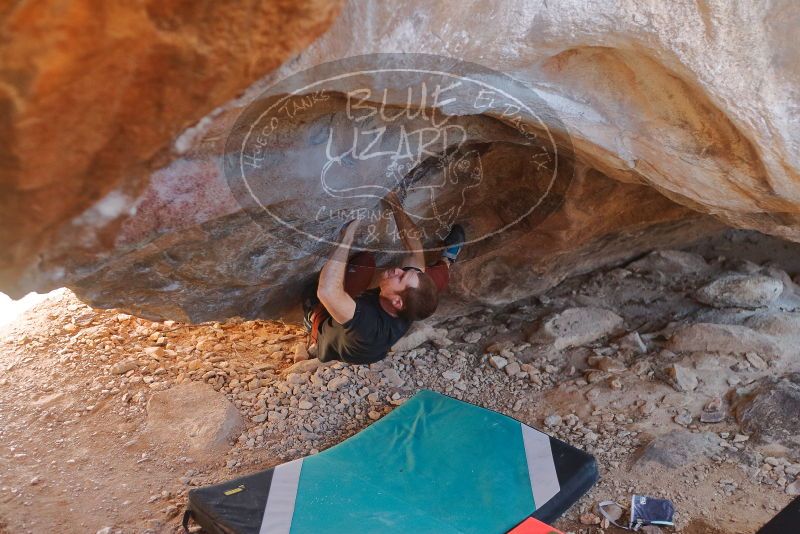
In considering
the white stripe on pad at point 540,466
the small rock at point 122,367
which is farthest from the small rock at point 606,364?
the small rock at point 122,367

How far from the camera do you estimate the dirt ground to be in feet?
8.91

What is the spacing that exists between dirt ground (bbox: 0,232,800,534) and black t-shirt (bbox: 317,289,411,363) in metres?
0.44

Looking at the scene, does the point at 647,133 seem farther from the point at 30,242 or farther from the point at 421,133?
the point at 30,242

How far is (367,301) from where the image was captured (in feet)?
9.34

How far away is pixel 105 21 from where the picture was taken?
3.67ft

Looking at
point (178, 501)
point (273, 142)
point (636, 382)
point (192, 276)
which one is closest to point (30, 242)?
point (273, 142)

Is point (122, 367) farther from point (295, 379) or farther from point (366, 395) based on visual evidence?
point (366, 395)

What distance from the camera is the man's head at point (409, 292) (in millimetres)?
2796

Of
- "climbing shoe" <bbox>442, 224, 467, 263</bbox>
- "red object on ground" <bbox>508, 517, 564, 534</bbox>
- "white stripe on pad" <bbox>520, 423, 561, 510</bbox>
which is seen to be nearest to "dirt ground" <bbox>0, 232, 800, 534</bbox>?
"white stripe on pad" <bbox>520, 423, 561, 510</bbox>

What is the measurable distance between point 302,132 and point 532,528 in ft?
5.09

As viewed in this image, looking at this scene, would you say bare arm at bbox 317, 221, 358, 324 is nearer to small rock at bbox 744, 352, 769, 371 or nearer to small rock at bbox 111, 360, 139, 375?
small rock at bbox 111, 360, 139, 375

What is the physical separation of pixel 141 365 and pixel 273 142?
185 centimetres

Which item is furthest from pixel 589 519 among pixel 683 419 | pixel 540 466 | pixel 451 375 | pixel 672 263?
pixel 672 263

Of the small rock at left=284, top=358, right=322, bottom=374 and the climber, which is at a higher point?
the climber
